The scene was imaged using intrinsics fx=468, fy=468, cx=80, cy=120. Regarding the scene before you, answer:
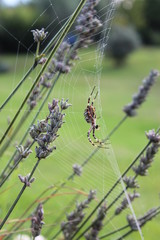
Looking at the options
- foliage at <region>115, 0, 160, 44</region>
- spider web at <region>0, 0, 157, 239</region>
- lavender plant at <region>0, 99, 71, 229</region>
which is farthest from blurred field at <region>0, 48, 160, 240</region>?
foliage at <region>115, 0, 160, 44</region>

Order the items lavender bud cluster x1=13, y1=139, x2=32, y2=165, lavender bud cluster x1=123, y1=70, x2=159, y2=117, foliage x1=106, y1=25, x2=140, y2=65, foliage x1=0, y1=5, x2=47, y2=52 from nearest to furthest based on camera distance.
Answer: lavender bud cluster x1=13, y1=139, x2=32, y2=165
lavender bud cluster x1=123, y1=70, x2=159, y2=117
foliage x1=106, y1=25, x2=140, y2=65
foliage x1=0, y1=5, x2=47, y2=52

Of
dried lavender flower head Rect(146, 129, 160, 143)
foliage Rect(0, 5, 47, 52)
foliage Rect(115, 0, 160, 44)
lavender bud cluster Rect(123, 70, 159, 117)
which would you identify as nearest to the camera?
dried lavender flower head Rect(146, 129, 160, 143)

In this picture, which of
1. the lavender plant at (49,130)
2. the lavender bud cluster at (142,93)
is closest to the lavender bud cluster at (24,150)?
the lavender plant at (49,130)

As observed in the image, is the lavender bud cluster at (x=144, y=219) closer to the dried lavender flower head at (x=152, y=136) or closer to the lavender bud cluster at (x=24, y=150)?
the dried lavender flower head at (x=152, y=136)

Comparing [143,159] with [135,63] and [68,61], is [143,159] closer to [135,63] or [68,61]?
[68,61]

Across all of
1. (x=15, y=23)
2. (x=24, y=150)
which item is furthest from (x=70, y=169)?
(x=15, y=23)

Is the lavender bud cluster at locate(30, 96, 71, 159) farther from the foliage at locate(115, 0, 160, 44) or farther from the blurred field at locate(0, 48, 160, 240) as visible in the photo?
the foliage at locate(115, 0, 160, 44)

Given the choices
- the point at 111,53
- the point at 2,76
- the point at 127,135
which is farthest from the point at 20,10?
the point at 127,135
